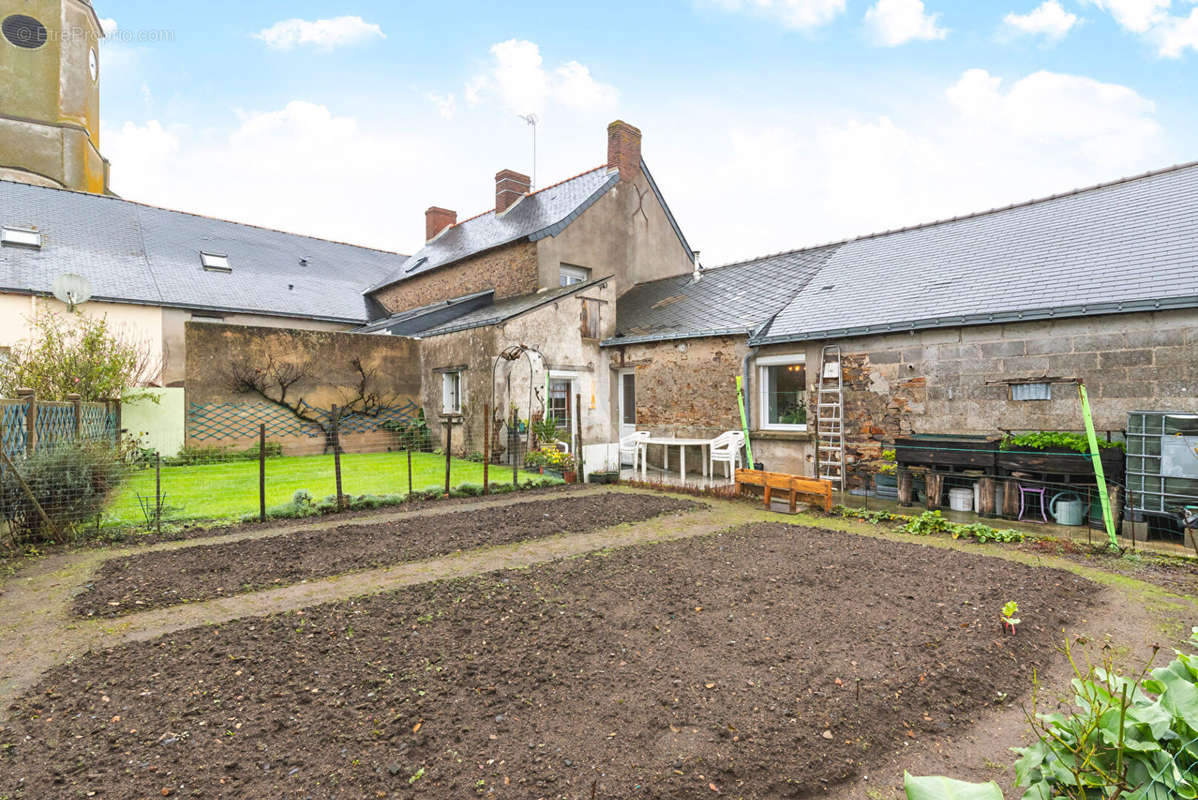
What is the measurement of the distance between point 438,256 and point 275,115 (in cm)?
729

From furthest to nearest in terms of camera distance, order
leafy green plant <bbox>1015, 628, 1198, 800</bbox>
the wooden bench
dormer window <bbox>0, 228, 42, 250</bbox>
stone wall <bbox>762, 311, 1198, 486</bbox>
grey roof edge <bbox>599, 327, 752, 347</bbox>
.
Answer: dormer window <bbox>0, 228, 42, 250</bbox> → grey roof edge <bbox>599, 327, 752, 347</bbox> → the wooden bench → stone wall <bbox>762, 311, 1198, 486</bbox> → leafy green plant <bbox>1015, 628, 1198, 800</bbox>

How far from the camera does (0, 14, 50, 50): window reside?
888 inches

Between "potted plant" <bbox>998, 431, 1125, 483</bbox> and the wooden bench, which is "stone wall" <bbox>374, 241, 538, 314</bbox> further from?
"potted plant" <bbox>998, 431, 1125, 483</bbox>

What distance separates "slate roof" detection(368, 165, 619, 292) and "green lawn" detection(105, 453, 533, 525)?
300 inches

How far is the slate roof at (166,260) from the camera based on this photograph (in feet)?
50.0

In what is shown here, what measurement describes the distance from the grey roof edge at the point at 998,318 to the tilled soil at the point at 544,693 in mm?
4749

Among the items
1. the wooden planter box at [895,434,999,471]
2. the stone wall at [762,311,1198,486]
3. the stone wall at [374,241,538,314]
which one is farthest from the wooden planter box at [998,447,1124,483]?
the stone wall at [374,241,538,314]

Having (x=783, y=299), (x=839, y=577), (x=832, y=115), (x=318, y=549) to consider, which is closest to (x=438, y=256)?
(x=783, y=299)

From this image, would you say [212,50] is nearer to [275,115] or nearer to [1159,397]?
[275,115]

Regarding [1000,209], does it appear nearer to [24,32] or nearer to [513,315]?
[513,315]

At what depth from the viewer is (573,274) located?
17.2m

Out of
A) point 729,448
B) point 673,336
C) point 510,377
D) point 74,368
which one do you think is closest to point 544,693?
point 729,448

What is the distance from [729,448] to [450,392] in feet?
24.4

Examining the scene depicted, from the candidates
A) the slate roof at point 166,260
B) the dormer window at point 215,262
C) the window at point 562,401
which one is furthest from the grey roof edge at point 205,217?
the window at point 562,401
